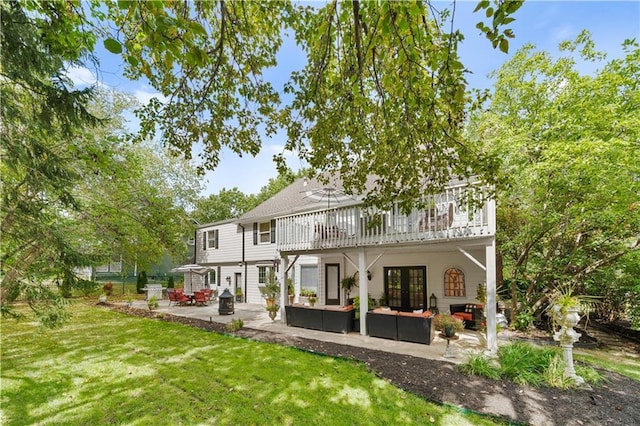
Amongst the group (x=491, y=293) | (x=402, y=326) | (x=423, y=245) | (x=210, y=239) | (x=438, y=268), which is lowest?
(x=402, y=326)

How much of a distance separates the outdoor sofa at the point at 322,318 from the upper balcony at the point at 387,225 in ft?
6.72

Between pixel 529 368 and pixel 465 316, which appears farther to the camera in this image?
pixel 465 316

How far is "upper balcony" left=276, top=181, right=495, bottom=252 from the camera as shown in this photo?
7840 mm

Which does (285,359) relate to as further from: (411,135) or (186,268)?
(186,268)

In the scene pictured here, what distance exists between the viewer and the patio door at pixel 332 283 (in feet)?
49.1

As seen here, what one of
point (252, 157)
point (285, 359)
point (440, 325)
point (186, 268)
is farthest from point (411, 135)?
point (186, 268)

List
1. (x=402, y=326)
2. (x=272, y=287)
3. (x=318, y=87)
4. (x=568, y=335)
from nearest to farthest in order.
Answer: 1. (x=318, y=87)
2. (x=568, y=335)
3. (x=402, y=326)
4. (x=272, y=287)

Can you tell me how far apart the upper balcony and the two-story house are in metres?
0.03

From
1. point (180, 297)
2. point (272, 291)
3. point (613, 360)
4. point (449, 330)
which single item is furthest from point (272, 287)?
point (613, 360)

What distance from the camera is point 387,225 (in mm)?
9367

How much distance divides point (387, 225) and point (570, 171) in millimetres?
5121

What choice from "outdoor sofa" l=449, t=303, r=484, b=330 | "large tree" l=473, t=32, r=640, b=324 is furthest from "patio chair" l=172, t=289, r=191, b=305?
"large tree" l=473, t=32, r=640, b=324

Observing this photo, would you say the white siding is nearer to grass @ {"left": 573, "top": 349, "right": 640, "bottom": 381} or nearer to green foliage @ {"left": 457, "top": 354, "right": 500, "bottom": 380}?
grass @ {"left": 573, "top": 349, "right": 640, "bottom": 381}

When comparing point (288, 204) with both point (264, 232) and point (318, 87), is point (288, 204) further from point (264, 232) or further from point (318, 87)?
point (318, 87)
